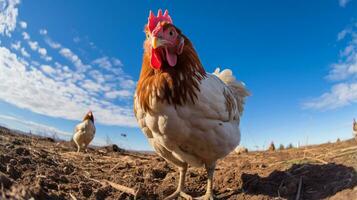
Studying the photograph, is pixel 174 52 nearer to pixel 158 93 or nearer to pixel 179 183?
pixel 158 93

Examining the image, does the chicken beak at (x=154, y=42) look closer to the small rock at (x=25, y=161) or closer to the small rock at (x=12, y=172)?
the small rock at (x=12, y=172)

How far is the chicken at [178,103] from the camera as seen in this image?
3.26 meters

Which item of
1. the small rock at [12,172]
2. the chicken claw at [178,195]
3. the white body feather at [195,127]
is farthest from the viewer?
the chicken claw at [178,195]

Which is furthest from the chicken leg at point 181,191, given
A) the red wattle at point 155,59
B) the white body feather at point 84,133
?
the white body feather at point 84,133

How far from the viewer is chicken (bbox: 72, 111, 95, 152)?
9.83 meters

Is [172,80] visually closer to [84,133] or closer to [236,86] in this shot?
[236,86]

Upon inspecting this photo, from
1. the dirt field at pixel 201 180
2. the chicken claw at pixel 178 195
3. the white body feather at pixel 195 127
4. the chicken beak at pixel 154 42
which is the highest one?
the chicken beak at pixel 154 42

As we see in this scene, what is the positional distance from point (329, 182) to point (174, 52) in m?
2.24

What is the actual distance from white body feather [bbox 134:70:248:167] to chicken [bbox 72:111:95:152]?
642 centimetres

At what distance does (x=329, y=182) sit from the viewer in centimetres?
349

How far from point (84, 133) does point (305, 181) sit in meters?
7.69

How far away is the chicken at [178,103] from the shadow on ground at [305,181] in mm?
635

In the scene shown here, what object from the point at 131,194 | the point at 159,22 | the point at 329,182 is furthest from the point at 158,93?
the point at 329,182

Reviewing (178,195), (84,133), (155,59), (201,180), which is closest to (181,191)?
(178,195)
